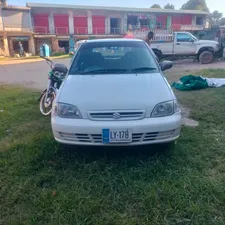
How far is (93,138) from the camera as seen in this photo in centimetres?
269

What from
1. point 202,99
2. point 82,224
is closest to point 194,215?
point 82,224

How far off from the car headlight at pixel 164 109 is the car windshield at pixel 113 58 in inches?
36.0

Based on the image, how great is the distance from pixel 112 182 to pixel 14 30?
3111 centimetres

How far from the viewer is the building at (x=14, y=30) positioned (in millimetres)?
27938

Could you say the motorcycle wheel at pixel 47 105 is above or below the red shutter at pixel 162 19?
below

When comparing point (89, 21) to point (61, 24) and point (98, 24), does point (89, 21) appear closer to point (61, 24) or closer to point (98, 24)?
point (98, 24)

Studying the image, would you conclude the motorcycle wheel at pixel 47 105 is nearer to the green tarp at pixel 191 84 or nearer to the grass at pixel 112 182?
the grass at pixel 112 182

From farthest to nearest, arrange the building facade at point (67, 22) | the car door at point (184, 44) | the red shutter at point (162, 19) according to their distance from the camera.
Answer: the red shutter at point (162, 19)
the building facade at point (67, 22)
the car door at point (184, 44)

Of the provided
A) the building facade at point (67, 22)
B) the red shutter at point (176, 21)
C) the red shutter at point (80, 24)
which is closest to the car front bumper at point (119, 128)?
the building facade at point (67, 22)

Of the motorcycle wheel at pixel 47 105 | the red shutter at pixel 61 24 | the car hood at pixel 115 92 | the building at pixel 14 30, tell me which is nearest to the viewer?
the car hood at pixel 115 92

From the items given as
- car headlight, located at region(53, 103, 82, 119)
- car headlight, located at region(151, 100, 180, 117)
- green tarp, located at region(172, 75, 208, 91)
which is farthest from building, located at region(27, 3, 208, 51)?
car headlight, located at region(53, 103, 82, 119)

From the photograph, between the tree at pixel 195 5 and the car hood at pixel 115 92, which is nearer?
the car hood at pixel 115 92

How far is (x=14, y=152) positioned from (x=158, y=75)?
2.33 m

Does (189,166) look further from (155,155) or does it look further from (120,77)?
(120,77)
